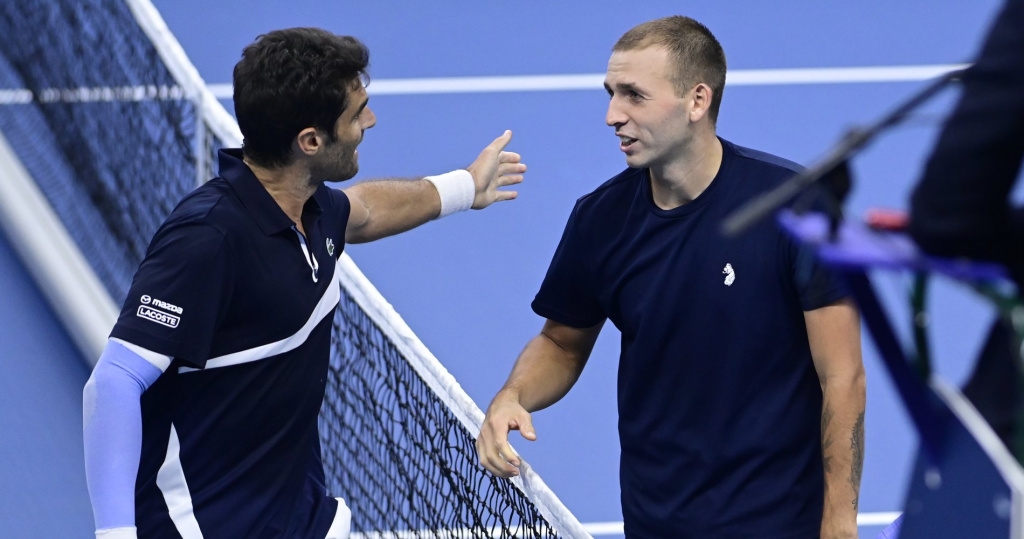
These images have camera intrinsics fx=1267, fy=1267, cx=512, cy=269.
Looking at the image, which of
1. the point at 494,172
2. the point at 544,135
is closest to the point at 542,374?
the point at 494,172

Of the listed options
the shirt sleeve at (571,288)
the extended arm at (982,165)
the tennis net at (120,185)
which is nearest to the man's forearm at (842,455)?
the shirt sleeve at (571,288)

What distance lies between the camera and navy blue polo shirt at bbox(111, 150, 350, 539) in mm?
2371

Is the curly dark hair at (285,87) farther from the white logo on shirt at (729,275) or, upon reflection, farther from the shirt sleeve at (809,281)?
the shirt sleeve at (809,281)

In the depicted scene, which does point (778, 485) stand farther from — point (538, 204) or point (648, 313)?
point (538, 204)

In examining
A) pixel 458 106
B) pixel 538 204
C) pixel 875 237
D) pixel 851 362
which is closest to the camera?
pixel 875 237

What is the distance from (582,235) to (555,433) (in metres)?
2.56

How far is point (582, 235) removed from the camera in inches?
110

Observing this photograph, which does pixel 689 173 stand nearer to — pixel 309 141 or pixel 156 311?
pixel 309 141

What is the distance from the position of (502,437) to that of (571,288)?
0.40m

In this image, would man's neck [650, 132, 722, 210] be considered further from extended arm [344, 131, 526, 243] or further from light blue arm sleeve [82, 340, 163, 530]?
light blue arm sleeve [82, 340, 163, 530]

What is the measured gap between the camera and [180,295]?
235 cm

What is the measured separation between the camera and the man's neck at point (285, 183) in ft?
8.86

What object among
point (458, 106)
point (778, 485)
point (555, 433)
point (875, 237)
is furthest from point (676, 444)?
point (458, 106)

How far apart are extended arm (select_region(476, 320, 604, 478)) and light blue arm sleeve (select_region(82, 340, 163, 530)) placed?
755 mm
